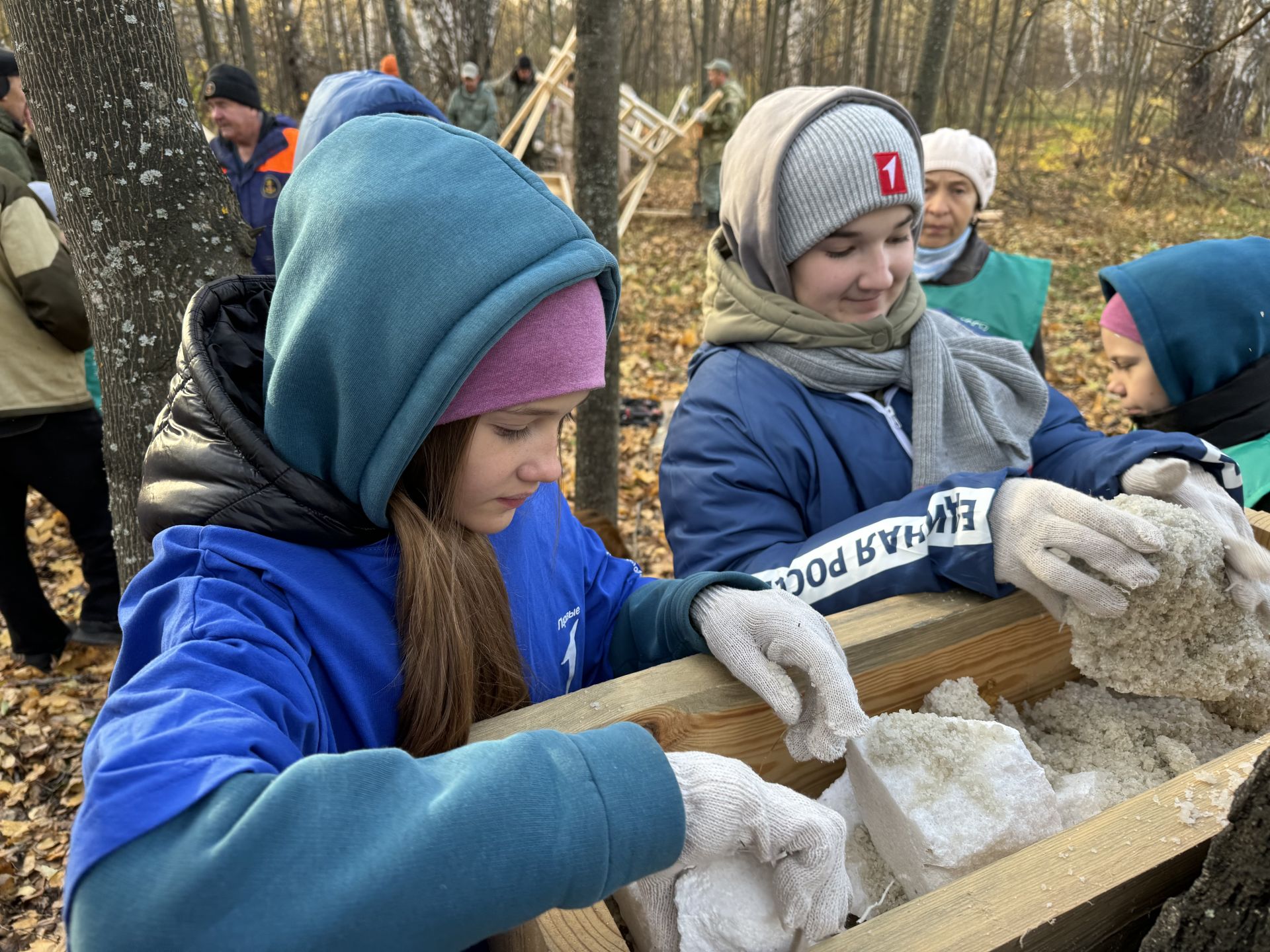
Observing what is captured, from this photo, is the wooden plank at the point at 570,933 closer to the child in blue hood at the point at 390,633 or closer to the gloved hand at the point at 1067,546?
the child in blue hood at the point at 390,633

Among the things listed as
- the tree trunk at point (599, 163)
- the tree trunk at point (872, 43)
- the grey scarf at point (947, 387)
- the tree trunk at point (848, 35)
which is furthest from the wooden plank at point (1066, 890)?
the tree trunk at point (848, 35)

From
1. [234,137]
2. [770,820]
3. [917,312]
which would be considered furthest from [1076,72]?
[770,820]

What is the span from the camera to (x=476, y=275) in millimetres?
1081

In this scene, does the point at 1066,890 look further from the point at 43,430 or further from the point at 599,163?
the point at 43,430

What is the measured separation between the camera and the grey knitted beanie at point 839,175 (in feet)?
6.61

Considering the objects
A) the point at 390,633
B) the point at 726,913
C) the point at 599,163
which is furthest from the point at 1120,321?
the point at 390,633

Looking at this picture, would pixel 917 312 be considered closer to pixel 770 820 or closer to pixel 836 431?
pixel 836 431

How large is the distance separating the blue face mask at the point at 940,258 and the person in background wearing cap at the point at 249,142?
162 inches

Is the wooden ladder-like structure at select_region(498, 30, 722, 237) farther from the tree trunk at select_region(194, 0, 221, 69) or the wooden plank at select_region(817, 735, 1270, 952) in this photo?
the wooden plank at select_region(817, 735, 1270, 952)

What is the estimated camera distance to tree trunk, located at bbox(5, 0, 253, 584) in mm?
1942

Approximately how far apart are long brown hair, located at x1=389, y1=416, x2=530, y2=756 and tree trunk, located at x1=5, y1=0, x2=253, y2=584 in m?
1.32

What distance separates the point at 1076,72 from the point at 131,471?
95.0 ft

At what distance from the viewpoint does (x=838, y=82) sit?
17.8 m

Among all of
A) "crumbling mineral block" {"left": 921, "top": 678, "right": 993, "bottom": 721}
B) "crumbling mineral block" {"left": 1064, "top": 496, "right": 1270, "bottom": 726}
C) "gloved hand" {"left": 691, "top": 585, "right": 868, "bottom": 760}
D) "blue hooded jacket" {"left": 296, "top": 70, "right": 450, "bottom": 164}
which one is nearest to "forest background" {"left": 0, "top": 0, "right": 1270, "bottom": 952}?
"blue hooded jacket" {"left": 296, "top": 70, "right": 450, "bottom": 164}
